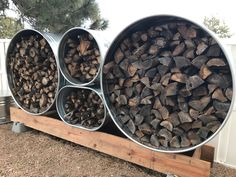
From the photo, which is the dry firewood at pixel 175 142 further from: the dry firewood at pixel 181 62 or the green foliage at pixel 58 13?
the green foliage at pixel 58 13

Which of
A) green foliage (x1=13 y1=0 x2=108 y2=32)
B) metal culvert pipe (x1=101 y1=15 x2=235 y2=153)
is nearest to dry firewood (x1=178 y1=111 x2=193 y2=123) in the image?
metal culvert pipe (x1=101 y1=15 x2=235 y2=153)

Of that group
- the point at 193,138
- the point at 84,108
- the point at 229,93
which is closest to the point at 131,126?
the point at 193,138

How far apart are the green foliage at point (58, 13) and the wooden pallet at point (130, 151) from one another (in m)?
2.08

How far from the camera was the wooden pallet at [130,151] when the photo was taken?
1.93m

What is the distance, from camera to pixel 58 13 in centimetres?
452

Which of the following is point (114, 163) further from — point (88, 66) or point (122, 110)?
point (88, 66)

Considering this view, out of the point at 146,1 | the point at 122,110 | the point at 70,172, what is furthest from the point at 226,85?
the point at 146,1

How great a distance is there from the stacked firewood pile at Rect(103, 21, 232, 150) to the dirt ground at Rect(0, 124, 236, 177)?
0.44 metres

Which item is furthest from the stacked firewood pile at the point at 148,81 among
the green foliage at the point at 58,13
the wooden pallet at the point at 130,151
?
the green foliage at the point at 58,13

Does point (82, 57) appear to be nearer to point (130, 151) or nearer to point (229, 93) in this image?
point (130, 151)

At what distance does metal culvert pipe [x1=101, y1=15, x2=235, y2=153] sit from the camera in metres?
1.74

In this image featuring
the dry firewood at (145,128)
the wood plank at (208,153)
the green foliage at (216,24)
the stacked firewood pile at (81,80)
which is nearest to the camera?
the dry firewood at (145,128)

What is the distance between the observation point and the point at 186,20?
1722 mm

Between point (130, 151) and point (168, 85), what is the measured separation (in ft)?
2.55
